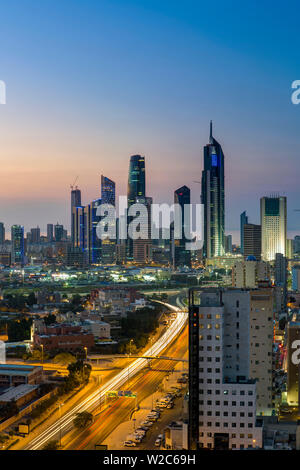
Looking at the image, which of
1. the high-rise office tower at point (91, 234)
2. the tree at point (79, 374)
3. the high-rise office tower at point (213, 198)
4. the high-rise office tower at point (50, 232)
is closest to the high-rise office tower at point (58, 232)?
the high-rise office tower at point (50, 232)

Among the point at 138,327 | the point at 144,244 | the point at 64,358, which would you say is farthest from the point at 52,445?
the point at 144,244

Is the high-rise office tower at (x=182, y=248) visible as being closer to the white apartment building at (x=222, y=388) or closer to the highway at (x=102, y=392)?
the highway at (x=102, y=392)

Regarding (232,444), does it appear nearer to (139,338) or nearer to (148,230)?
(139,338)
